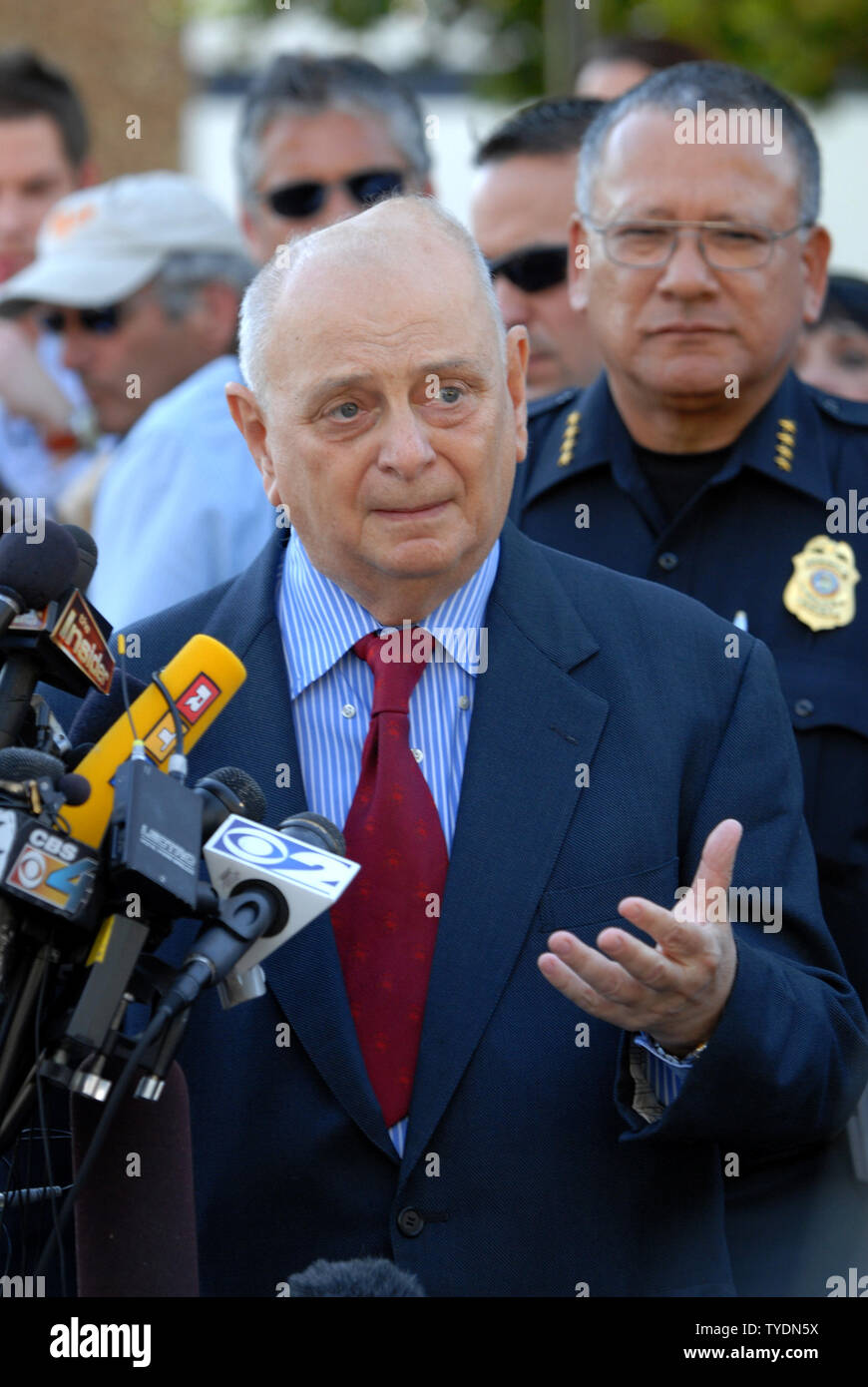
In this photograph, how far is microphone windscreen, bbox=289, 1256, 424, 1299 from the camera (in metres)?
2.22

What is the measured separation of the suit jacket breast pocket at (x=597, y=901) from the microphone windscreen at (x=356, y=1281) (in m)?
0.71

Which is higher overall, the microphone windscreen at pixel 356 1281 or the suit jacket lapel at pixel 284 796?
the suit jacket lapel at pixel 284 796

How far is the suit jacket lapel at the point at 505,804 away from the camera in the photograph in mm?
2791

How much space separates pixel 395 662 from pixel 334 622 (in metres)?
0.15

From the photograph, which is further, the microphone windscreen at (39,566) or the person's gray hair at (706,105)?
the person's gray hair at (706,105)

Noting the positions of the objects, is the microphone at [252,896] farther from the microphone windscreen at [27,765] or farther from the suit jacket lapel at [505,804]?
the suit jacket lapel at [505,804]

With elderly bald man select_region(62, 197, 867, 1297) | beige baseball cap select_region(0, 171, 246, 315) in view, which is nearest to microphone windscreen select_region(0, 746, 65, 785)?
elderly bald man select_region(62, 197, 867, 1297)

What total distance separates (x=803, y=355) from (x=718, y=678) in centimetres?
324

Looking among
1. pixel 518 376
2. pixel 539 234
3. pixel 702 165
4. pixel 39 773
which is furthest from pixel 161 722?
pixel 539 234

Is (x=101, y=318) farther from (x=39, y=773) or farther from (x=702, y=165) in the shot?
(x=39, y=773)

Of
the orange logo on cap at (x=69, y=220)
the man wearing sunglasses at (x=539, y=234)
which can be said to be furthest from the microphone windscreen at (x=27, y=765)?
the orange logo on cap at (x=69, y=220)

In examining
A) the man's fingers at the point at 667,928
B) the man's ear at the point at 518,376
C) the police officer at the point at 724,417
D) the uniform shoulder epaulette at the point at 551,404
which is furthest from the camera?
the uniform shoulder epaulette at the point at 551,404

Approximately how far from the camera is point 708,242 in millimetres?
3998

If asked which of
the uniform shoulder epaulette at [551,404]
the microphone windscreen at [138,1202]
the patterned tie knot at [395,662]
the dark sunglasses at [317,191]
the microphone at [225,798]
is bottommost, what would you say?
the microphone windscreen at [138,1202]
